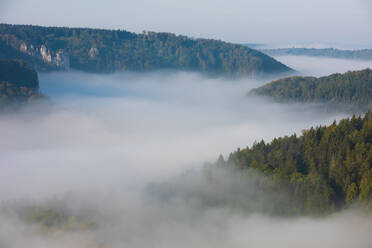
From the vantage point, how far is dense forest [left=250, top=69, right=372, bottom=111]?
127 meters

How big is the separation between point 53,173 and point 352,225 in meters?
70.9

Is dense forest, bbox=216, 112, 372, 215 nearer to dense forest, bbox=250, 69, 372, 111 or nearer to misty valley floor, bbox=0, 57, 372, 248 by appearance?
misty valley floor, bbox=0, 57, 372, 248

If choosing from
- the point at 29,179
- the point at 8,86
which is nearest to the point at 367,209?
the point at 29,179

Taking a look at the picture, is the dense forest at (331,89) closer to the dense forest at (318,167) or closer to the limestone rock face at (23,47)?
the dense forest at (318,167)

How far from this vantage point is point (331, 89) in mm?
135500

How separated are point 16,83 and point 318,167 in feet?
343

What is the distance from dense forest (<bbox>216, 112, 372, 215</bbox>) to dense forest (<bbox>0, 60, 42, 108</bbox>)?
87034 mm

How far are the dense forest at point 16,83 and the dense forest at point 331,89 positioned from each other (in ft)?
292

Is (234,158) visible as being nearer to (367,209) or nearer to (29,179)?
(367,209)

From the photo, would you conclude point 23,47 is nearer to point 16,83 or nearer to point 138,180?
point 16,83

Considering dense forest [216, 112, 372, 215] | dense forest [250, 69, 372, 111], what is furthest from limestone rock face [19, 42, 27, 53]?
dense forest [216, 112, 372, 215]

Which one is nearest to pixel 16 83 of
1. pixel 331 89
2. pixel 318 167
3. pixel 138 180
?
pixel 138 180

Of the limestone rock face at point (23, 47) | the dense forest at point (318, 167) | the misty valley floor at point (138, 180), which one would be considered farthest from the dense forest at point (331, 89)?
the limestone rock face at point (23, 47)

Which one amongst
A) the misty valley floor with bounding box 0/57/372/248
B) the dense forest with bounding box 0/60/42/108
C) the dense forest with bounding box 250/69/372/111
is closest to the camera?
the misty valley floor with bounding box 0/57/372/248
